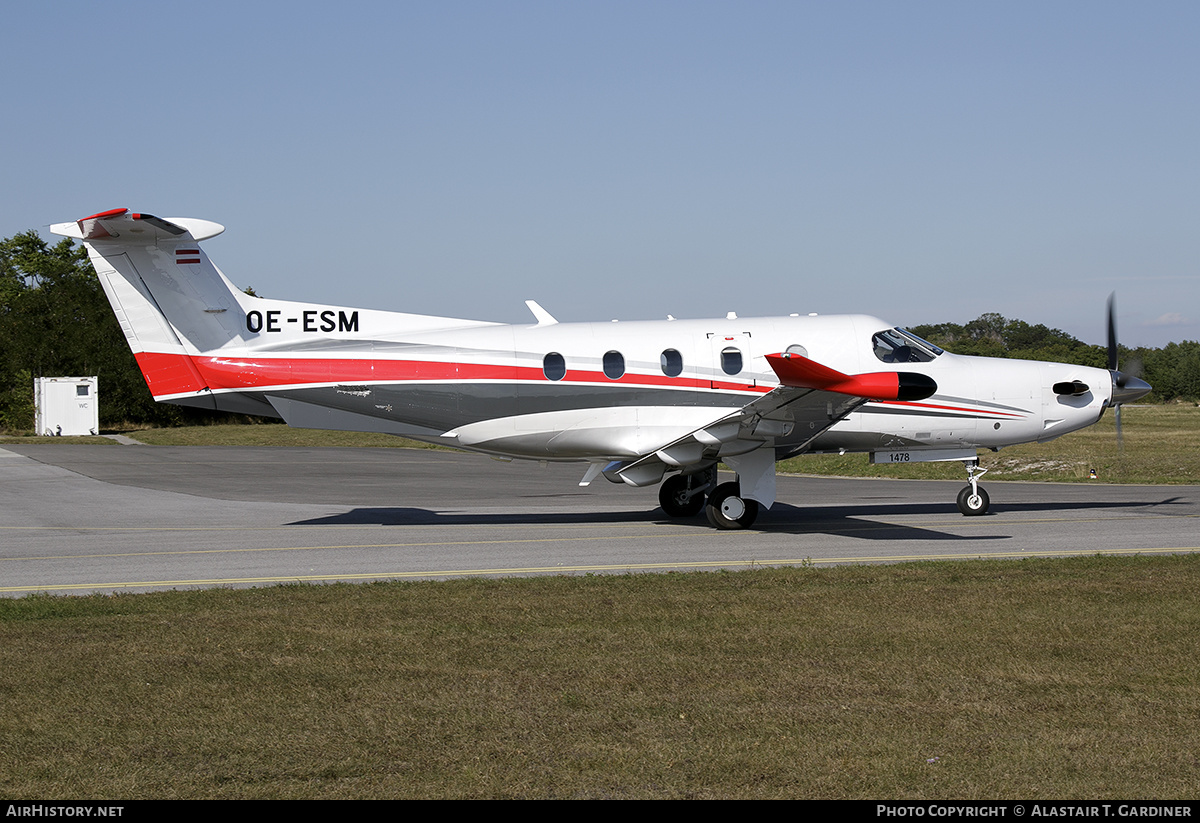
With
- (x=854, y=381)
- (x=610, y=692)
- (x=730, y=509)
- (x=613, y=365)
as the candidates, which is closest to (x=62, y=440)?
(x=613, y=365)

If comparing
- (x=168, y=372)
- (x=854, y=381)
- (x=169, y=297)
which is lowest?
(x=854, y=381)

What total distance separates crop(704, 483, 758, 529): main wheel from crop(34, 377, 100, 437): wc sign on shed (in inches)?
1767

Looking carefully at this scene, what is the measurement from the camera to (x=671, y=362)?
1681 centimetres

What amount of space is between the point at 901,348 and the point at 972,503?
10.4ft

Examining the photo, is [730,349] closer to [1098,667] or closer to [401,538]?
[401,538]

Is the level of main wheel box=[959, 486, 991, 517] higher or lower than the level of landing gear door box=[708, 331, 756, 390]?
lower

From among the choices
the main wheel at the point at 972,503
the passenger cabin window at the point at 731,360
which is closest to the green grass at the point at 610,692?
the passenger cabin window at the point at 731,360

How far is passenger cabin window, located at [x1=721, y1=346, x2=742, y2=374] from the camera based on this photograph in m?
16.9

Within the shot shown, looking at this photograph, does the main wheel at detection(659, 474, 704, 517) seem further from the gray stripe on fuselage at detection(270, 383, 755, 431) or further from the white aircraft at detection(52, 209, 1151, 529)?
the gray stripe on fuselage at detection(270, 383, 755, 431)

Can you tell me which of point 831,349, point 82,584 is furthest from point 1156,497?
point 82,584

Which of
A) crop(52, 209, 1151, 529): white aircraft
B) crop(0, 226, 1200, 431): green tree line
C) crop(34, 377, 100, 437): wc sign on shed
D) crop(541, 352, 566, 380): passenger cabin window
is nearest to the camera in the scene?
crop(52, 209, 1151, 529): white aircraft

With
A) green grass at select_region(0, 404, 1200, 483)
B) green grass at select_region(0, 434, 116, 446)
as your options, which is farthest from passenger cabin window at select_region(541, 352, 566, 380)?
green grass at select_region(0, 434, 116, 446)

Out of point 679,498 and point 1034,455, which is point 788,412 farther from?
point 1034,455

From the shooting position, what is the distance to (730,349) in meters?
17.0
